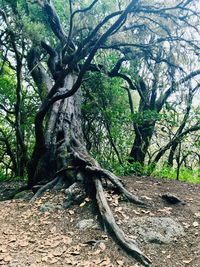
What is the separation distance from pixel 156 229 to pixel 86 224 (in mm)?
1025

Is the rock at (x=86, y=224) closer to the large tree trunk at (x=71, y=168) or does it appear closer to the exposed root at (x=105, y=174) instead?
the large tree trunk at (x=71, y=168)

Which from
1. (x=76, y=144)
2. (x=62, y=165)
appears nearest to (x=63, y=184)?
(x=62, y=165)

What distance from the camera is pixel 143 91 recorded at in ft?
38.7

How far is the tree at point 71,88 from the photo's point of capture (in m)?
5.32

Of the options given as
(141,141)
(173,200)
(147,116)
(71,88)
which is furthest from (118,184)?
(141,141)

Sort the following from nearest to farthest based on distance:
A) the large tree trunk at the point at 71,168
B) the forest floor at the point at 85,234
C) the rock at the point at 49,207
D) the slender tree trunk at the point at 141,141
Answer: the forest floor at the point at 85,234 < the large tree trunk at the point at 71,168 < the rock at the point at 49,207 < the slender tree trunk at the point at 141,141

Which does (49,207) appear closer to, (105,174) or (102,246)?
(105,174)

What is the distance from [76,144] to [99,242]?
362 cm

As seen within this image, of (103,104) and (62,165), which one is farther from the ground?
(103,104)

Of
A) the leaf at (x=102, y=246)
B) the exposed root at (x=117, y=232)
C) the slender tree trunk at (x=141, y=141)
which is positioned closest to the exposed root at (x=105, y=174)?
the exposed root at (x=117, y=232)

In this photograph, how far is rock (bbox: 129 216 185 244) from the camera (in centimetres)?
432

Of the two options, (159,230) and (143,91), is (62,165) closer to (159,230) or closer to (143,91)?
(159,230)

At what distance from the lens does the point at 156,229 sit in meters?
4.49

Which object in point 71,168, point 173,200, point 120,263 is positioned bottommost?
point 120,263
